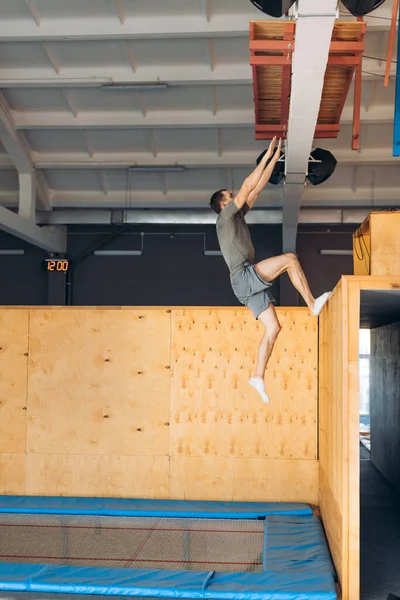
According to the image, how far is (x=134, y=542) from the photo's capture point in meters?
6.46

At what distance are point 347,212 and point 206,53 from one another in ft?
16.8

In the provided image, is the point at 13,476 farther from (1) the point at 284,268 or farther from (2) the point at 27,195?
(2) the point at 27,195

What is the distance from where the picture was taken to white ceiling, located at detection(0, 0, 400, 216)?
26.9ft

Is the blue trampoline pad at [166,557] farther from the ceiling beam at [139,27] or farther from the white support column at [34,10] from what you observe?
the white support column at [34,10]

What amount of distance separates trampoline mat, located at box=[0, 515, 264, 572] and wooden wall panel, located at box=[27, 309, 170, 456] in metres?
1.16

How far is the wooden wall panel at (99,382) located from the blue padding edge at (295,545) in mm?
1858

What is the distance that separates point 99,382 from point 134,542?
95.5 inches

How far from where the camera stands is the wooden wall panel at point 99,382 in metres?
8.34

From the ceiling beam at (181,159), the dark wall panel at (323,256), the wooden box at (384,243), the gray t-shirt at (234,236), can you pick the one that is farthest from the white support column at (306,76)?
the dark wall panel at (323,256)

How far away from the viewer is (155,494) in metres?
8.20

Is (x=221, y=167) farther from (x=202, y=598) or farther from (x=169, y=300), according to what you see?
(x=202, y=598)

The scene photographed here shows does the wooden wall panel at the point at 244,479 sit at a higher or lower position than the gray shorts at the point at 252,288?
lower

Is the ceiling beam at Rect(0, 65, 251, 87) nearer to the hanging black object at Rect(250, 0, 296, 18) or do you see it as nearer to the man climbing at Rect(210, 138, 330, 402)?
the man climbing at Rect(210, 138, 330, 402)

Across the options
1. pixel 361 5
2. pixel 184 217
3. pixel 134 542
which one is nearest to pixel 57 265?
pixel 184 217
